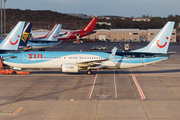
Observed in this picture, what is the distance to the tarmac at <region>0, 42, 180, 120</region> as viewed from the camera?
22578 mm

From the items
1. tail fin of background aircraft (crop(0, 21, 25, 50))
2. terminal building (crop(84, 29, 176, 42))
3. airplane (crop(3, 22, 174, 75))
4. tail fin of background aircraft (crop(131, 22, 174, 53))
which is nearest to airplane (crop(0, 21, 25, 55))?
tail fin of background aircraft (crop(0, 21, 25, 50))

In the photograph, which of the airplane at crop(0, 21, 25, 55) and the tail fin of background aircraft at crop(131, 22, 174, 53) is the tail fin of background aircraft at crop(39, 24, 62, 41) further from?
the tail fin of background aircraft at crop(131, 22, 174, 53)

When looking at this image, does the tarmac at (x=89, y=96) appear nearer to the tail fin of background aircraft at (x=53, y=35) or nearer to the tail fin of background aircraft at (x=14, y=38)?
the tail fin of background aircraft at (x=14, y=38)

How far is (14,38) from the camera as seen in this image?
41.6m

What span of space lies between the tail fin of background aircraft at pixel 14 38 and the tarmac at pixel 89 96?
183 inches

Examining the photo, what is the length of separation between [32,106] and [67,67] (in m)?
16.3

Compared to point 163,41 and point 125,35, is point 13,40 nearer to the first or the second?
point 163,41

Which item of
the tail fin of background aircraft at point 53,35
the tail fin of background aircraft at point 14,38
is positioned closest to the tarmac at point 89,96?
the tail fin of background aircraft at point 14,38

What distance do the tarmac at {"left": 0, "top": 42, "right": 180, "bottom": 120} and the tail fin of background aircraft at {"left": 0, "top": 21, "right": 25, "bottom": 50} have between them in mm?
4650

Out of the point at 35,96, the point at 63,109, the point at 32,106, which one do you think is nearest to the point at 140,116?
the point at 63,109

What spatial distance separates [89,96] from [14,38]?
18.7 m

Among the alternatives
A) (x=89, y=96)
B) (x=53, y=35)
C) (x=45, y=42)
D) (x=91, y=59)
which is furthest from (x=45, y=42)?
(x=89, y=96)

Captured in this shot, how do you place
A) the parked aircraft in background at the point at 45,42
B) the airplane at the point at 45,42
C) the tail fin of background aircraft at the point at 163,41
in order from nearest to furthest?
the tail fin of background aircraft at the point at 163,41, the airplane at the point at 45,42, the parked aircraft in background at the point at 45,42

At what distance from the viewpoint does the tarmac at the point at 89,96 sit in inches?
889
